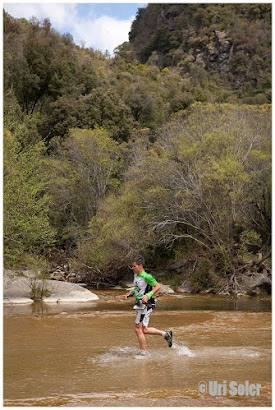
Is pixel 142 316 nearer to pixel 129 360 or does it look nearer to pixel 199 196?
pixel 129 360

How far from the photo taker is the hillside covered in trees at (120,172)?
24.1 m

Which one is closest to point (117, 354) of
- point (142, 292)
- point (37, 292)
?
point (142, 292)

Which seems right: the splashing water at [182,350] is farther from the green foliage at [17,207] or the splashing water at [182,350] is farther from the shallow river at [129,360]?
the green foliage at [17,207]

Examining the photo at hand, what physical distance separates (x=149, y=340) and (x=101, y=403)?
16.9 ft

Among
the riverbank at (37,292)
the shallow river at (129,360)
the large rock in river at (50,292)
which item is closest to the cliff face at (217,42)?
the large rock in river at (50,292)

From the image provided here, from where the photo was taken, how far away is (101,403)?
7344 millimetres

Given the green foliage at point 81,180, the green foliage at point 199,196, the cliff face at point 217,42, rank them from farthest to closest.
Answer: the cliff face at point 217,42
the green foliage at point 81,180
the green foliage at point 199,196

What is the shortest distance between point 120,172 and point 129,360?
25.9 metres

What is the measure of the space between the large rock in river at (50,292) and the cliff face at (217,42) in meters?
58.2

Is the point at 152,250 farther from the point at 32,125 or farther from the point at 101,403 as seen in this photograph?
the point at 101,403

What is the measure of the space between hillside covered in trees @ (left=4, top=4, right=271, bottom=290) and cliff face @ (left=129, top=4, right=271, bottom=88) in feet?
77.8

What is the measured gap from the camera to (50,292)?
21812 mm

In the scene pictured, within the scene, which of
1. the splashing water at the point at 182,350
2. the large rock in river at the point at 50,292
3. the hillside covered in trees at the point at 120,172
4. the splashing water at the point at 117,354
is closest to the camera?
the splashing water at the point at 117,354

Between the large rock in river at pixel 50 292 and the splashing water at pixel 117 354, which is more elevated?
the splashing water at pixel 117 354
